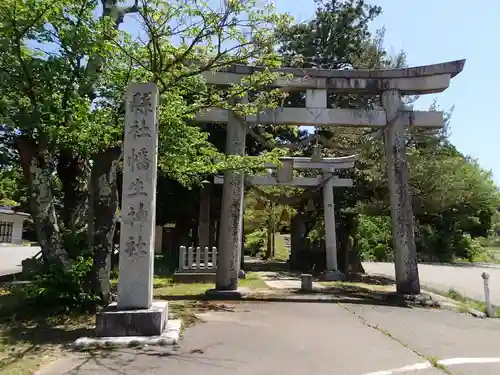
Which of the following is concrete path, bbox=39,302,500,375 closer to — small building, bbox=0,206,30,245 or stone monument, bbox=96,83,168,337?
stone monument, bbox=96,83,168,337

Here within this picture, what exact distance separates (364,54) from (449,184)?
7.21 m

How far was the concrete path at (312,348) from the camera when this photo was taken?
5164 millimetres

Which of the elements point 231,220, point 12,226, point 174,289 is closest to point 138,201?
point 231,220

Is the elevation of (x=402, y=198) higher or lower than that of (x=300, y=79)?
lower

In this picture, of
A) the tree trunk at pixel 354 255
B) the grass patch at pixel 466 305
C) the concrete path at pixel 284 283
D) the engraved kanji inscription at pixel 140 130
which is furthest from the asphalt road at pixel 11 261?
the grass patch at pixel 466 305

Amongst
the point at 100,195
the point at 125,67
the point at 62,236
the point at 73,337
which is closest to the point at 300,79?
the point at 125,67

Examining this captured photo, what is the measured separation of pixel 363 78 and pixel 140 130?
7.13 metres

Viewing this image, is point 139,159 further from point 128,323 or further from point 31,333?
point 31,333

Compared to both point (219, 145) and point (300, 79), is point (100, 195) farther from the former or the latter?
point (219, 145)

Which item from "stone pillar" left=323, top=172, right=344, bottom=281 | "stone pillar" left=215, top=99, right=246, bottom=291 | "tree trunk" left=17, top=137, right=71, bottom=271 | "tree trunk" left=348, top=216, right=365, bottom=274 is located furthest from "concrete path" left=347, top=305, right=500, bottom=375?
"tree trunk" left=348, top=216, right=365, bottom=274

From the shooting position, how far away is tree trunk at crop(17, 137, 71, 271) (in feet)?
24.6

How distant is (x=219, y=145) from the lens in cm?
1986

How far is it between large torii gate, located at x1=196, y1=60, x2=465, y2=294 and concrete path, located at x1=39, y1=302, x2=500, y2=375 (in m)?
2.14

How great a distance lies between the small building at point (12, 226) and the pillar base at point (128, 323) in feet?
133
